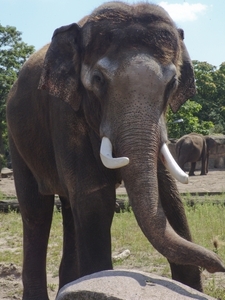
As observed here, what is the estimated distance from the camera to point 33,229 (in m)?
6.94

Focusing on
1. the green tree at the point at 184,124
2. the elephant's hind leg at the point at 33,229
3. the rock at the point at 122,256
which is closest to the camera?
the elephant's hind leg at the point at 33,229

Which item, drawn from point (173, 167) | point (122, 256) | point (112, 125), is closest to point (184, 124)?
point (122, 256)

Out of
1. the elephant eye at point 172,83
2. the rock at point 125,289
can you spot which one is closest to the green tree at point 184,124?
→ the elephant eye at point 172,83

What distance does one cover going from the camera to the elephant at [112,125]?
177 inches

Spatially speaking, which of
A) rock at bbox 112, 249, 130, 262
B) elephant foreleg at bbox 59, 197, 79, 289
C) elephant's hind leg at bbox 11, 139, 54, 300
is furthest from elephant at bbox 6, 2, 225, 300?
rock at bbox 112, 249, 130, 262

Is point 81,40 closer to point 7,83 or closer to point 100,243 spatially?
point 100,243

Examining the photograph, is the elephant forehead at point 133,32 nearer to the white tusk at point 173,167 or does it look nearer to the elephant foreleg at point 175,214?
the white tusk at point 173,167

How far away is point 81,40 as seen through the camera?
17.7 ft

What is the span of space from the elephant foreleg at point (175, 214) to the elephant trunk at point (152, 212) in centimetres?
94

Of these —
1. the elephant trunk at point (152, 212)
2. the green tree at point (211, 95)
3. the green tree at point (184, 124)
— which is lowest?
the elephant trunk at point (152, 212)

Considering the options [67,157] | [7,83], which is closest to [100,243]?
[67,157]

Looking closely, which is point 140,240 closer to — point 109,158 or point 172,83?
point 172,83

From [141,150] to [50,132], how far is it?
1808mm

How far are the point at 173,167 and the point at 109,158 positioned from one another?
0.40m
